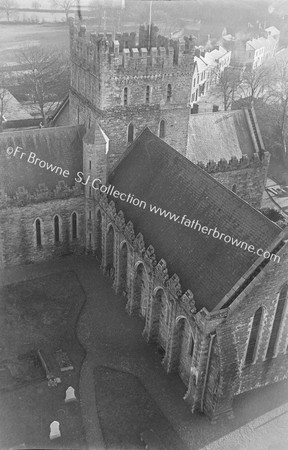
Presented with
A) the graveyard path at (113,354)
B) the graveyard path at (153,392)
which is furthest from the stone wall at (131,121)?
the graveyard path at (153,392)

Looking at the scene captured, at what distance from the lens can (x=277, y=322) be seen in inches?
1072

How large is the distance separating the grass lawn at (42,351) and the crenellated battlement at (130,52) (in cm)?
1567

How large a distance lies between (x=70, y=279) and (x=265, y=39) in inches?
3649

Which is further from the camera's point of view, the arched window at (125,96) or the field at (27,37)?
the field at (27,37)

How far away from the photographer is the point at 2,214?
36.0 m

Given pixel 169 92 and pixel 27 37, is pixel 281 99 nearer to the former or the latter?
pixel 169 92

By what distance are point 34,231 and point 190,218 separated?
13.5m

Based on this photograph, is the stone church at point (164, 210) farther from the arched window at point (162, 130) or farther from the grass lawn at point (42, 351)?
the grass lawn at point (42, 351)

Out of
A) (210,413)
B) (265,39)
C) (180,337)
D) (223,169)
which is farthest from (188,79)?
(265,39)

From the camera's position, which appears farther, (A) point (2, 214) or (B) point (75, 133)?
(B) point (75, 133)

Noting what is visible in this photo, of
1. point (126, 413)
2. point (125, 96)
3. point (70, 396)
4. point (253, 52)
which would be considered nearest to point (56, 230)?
point (125, 96)

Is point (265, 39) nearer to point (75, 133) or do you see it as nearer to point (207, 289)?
point (75, 133)

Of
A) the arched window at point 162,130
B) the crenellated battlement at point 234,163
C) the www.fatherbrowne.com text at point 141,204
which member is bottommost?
the crenellated battlement at point 234,163

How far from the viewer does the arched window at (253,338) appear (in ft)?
85.6
